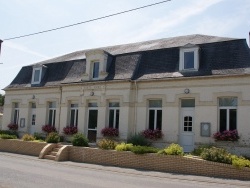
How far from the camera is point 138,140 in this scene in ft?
56.8

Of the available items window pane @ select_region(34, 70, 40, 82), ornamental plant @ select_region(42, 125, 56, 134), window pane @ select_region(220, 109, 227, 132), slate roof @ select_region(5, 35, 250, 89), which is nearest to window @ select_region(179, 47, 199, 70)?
slate roof @ select_region(5, 35, 250, 89)

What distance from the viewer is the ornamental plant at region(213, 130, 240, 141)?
49.6ft

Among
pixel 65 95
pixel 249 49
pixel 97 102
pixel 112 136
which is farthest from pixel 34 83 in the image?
pixel 249 49

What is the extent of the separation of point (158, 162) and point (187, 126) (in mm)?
3859

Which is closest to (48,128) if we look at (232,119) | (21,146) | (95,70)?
(21,146)

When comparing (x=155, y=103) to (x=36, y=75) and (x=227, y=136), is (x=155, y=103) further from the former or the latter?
(x=36, y=75)

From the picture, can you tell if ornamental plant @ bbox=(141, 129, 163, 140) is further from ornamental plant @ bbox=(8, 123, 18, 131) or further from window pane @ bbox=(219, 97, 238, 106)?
ornamental plant @ bbox=(8, 123, 18, 131)

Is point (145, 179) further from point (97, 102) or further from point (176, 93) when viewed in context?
point (97, 102)

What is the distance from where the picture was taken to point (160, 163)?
14.1m

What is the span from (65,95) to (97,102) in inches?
111

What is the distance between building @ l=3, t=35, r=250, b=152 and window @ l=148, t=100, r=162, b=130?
58 mm

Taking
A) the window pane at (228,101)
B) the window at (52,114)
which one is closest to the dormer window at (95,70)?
the window at (52,114)

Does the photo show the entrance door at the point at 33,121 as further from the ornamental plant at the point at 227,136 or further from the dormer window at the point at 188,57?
the ornamental plant at the point at 227,136

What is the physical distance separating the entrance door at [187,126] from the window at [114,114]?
420cm
